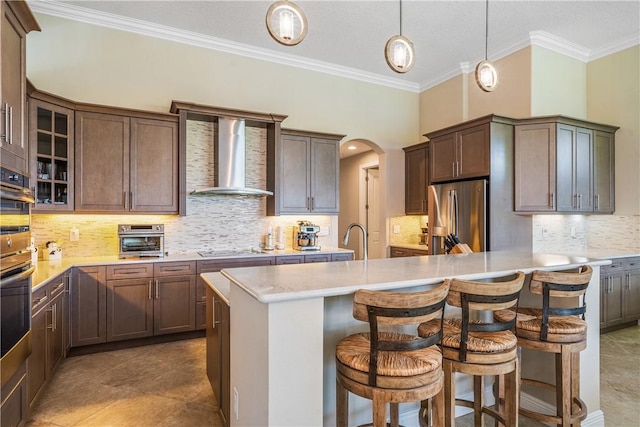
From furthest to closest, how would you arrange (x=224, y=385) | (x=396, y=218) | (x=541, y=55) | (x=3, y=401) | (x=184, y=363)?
1. (x=396, y=218)
2. (x=541, y=55)
3. (x=184, y=363)
4. (x=224, y=385)
5. (x=3, y=401)

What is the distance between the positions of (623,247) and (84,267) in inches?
246

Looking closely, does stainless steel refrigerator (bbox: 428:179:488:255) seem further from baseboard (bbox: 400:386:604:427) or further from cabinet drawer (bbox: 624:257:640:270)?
baseboard (bbox: 400:386:604:427)

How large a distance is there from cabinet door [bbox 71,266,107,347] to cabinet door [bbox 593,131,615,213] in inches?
225

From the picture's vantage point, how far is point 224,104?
458 cm

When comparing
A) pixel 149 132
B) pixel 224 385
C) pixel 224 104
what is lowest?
pixel 224 385

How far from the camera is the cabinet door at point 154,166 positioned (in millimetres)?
3816

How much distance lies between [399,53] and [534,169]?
2.69 meters

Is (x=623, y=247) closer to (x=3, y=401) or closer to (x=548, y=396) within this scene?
(x=548, y=396)

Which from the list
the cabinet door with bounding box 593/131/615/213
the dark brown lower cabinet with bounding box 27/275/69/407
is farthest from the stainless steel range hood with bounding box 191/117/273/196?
the cabinet door with bounding box 593/131/615/213

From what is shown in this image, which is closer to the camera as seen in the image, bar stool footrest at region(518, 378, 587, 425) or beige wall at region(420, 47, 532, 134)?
bar stool footrest at region(518, 378, 587, 425)

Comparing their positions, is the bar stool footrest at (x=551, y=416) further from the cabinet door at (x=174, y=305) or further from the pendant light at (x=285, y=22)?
the cabinet door at (x=174, y=305)

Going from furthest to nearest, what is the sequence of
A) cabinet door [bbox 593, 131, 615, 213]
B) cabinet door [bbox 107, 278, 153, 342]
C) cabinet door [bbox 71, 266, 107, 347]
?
cabinet door [bbox 593, 131, 615, 213] < cabinet door [bbox 107, 278, 153, 342] < cabinet door [bbox 71, 266, 107, 347]

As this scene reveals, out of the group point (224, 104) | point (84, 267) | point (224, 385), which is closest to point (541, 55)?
point (224, 104)

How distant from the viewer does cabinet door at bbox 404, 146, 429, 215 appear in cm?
533
